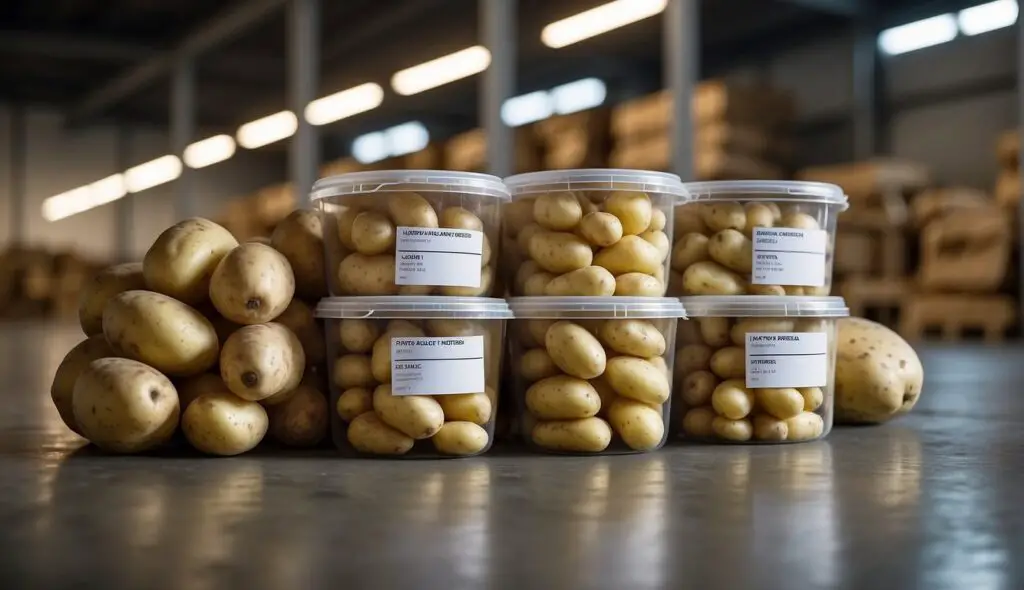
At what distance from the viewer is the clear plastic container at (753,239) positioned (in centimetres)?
220

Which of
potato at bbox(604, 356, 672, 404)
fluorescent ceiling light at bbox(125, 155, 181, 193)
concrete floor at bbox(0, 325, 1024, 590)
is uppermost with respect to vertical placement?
fluorescent ceiling light at bbox(125, 155, 181, 193)

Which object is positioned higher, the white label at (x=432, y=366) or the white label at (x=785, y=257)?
the white label at (x=785, y=257)

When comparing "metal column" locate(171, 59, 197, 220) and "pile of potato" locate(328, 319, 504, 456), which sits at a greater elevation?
"metal column" locate(171, 59, 197, 220)

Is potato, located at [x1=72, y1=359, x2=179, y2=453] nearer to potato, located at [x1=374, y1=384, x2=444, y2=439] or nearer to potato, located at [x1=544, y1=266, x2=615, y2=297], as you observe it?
potato, located at [x1=374, y1=384, x2=444, y2=439]

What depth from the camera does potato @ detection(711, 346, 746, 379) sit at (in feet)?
7.02

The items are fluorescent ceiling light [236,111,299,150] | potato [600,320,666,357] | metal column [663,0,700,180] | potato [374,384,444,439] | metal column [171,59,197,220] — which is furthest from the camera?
fluorescent ceiling light [236,111,299,150]

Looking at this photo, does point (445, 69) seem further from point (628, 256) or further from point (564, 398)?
point (564, 398)

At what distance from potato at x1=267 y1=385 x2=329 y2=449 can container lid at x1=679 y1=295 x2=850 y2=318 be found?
0.80 metres

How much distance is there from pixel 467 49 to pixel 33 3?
5.30 m

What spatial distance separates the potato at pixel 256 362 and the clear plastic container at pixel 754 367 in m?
0.84


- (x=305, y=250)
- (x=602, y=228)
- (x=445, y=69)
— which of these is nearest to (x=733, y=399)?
(x=602, y=228)

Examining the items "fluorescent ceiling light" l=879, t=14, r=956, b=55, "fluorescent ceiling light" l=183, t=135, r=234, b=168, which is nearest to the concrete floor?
"fluorescent ceiling light" l=879, t=14, r=956, b=55

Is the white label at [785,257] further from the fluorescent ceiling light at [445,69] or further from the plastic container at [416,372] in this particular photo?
the fluorescent ceiling light at [445,69]

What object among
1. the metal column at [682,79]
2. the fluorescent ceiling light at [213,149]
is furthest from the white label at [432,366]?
the fluorescent ceiling light at [213,149]
